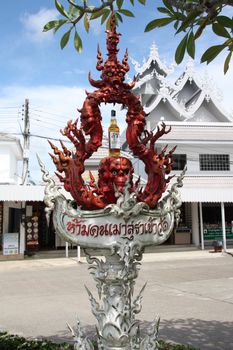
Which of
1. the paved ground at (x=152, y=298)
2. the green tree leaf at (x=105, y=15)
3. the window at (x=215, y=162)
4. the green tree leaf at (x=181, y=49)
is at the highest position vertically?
the window at (x=215, y=162)

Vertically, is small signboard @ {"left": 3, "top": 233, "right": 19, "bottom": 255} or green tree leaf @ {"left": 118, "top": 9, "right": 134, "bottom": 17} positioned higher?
green tree leaf @ {"left": 118, "top": 9, "right": 134, "bottom": 17}

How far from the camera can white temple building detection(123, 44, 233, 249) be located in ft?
74.2

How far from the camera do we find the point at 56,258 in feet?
64.1

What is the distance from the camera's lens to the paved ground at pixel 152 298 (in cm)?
733

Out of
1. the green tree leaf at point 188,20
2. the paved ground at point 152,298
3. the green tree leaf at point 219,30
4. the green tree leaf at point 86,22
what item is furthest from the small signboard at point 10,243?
the green tree leaf at point 219,30

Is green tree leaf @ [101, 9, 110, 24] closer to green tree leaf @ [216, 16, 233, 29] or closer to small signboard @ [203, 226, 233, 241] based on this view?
green tree leaf @ [216, 16, 233, 29]

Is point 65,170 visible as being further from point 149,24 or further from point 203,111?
point 203,111

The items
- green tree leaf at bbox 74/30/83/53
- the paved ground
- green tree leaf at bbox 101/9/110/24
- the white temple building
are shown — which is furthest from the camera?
the white temple building

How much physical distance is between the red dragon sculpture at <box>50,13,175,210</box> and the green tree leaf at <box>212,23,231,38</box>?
1.63m

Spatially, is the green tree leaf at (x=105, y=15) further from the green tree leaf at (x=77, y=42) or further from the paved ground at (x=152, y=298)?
the paved ground at (x=152, y=298)

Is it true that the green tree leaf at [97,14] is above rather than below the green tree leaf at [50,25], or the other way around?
above

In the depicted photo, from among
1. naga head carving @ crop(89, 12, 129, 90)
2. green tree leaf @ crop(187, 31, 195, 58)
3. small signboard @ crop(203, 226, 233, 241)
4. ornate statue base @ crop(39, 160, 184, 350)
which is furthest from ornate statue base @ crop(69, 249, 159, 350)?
small signboard @ crop(203, 226, 233, 241)

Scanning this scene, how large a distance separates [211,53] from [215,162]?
71.4 ft

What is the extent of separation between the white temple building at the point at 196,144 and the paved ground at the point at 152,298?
4.38m
